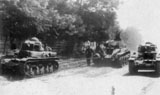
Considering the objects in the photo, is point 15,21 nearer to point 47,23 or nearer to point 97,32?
point 47,23

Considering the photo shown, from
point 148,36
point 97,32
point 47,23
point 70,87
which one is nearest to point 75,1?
point 97,32

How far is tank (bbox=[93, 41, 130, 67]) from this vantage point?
20712 mm

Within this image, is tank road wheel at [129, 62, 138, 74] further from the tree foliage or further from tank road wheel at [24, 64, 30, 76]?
the tree foliage

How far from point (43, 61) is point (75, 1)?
47.1ft

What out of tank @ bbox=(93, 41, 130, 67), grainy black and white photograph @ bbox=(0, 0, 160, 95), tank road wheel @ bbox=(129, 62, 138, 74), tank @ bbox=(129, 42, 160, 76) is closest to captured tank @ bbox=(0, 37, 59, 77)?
grainy black and white photograph @ bbox=(0, 0, 160, 95)

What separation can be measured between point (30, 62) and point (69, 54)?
627 inches

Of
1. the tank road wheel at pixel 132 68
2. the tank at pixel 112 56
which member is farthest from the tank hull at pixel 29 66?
the tank at pixel 112 56

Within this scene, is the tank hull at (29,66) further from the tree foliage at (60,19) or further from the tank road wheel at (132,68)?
the tank road wheel at (132,68)

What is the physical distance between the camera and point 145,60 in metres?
16.3

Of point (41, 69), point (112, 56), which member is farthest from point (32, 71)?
point (112, 56)

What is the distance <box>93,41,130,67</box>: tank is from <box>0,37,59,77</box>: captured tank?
5.30 m

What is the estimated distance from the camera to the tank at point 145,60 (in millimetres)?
16188

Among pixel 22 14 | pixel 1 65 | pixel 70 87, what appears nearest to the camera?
pixel 70 87

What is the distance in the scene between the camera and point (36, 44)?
16.5 m
